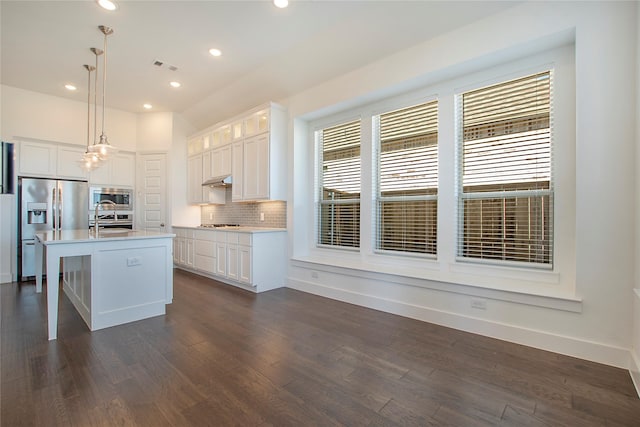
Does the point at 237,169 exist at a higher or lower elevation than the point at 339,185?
higher

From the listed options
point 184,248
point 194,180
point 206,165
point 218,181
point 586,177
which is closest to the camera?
point 586,177

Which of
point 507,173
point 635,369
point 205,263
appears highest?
point 507,173

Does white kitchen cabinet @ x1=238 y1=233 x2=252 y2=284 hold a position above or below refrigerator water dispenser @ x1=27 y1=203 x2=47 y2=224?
below

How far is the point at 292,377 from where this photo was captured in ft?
7.04

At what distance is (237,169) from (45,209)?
337cm

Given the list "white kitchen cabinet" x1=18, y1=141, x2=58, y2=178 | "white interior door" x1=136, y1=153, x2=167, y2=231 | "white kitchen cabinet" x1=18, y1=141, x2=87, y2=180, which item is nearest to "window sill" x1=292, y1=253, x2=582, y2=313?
"white interior door" x1=136, y1=153, x2=167, y2=231

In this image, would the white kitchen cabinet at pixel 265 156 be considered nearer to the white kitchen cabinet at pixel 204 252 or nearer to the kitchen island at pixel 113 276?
the white kitchen cabinet at pixel 204 252

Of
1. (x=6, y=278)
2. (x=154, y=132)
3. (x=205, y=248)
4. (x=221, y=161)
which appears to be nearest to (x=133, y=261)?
(x=205, y=248)

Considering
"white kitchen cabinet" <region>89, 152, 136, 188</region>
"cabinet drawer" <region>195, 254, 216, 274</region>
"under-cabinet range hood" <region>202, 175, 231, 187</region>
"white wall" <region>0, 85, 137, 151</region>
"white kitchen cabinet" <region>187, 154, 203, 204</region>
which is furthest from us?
"white kitchen cabinet" <region>187, 154, 203, 204</region>

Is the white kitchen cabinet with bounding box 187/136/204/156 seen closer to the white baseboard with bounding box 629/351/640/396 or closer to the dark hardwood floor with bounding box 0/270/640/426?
the dark hardwood floor with bounding box 0/270/640/426

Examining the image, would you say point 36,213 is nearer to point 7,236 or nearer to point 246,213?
point 7,236

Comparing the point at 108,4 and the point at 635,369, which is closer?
the point at 635,369

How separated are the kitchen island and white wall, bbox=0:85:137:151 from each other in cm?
321

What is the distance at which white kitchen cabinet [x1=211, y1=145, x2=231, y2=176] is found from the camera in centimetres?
555
